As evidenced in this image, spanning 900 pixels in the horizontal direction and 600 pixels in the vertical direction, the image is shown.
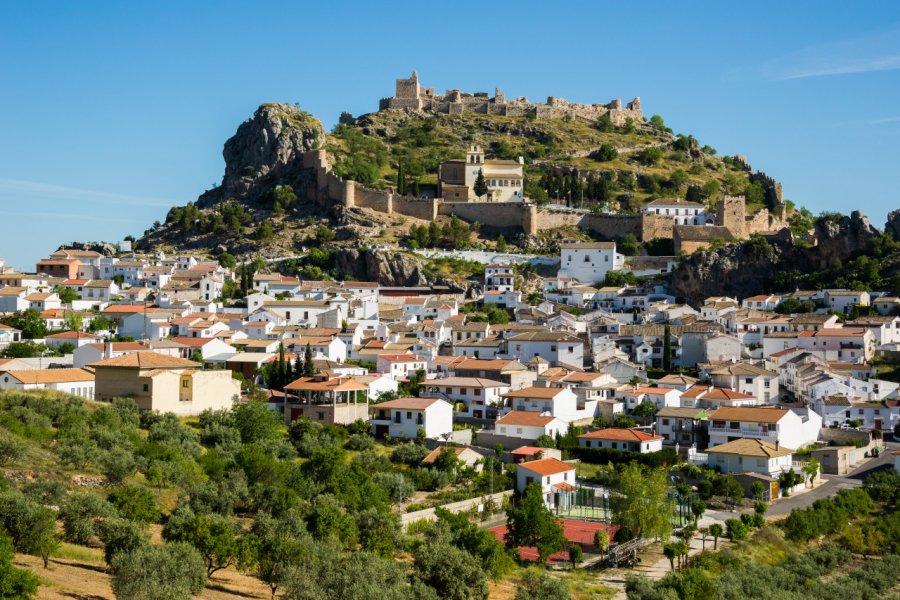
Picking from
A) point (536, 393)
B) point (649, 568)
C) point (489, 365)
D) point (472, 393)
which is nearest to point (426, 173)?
point (489, 365)

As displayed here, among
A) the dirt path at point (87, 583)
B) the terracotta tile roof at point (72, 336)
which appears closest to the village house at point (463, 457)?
the dirt path at point (87, 583)

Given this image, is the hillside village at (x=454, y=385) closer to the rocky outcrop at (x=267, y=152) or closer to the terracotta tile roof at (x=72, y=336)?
the terracotta tile roof at (x=72, y=336)

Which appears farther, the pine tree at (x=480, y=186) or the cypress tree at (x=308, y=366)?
the pine tree at (x=480, y=186)

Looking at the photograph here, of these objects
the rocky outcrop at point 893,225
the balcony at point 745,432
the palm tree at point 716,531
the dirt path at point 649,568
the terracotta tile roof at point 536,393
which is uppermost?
the rocky outcrop at point 893,225

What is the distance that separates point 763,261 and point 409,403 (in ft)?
104

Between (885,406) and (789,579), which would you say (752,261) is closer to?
(885,406)

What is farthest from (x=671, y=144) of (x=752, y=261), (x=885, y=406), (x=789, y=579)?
(x=789, y=579)

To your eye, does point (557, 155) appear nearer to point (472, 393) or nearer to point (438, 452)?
point (472, 393)

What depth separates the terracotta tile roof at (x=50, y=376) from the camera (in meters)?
34.4

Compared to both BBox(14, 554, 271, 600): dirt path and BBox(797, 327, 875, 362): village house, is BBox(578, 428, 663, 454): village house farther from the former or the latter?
BBox(14, 554, 271, 600): dirt path

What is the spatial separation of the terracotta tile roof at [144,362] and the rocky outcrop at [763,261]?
32.7 meters

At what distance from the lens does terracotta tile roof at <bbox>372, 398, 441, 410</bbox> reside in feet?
118

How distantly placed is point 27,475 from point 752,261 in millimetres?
46116

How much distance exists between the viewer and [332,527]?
24.4 metres
